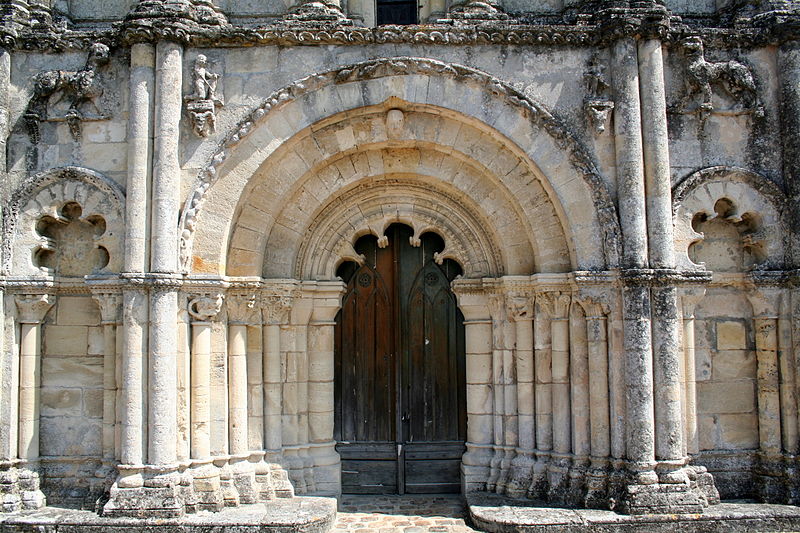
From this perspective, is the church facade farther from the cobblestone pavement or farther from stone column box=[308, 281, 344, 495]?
the cobblestone pavement

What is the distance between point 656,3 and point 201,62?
4.75 m

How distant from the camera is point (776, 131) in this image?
24.2 ft

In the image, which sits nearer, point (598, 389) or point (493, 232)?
point (598, 389)

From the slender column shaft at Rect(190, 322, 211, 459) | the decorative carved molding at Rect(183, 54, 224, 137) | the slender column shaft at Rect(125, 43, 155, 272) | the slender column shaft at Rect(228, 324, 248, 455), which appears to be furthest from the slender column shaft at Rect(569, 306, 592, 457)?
the slender column shaft at Rect(125, 43, 155, 272)

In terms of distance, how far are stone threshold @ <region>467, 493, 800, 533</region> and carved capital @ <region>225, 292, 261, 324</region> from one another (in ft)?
10.2

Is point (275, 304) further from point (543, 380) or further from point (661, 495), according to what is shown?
point (661, 495)

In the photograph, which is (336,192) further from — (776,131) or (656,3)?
(776,131)

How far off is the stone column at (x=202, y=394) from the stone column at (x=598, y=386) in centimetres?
375

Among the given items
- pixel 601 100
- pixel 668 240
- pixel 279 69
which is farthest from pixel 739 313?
pixel 279 69

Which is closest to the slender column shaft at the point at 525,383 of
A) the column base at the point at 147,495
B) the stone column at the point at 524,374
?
the stone column at the point at 524,374

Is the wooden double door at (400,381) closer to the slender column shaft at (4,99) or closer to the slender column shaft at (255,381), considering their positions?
the slender column shaft at (255,381)

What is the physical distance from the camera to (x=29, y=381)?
7211 millimetres

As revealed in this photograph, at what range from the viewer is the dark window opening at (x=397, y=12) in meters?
8.06

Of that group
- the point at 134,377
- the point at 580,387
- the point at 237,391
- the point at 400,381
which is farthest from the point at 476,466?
the point at 134,377
